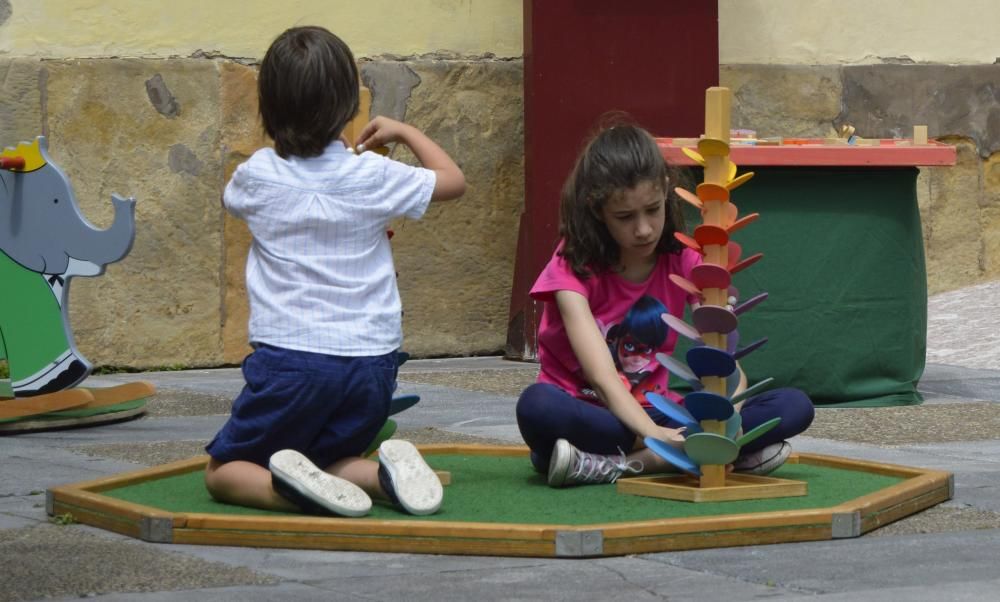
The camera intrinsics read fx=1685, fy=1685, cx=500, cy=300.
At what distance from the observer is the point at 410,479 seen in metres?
3.55

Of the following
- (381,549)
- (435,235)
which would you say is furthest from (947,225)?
(381,549)

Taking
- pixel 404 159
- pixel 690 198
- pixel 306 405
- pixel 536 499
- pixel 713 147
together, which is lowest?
pixel 536 499

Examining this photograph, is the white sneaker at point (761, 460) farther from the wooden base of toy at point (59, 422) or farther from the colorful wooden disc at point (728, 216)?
the wooden base of toy at point (59, 422)

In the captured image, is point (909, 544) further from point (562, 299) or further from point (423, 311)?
point (423, 311)

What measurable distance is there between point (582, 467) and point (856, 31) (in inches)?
219

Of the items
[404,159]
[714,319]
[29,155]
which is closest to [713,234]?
[714,319]

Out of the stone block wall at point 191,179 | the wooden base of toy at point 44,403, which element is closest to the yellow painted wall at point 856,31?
the stone block wall at point 191,179

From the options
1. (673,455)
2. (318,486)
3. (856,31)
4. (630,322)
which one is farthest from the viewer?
(856,31)

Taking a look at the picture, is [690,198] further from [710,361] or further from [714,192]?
[710,361]

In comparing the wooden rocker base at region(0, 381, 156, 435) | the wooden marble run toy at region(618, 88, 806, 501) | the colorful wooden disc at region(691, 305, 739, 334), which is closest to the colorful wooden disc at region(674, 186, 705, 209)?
the wooden marble run toy at region(618, 88, 806, 501)

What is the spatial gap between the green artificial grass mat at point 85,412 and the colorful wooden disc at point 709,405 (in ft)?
8.69

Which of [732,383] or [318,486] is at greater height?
[732,383]

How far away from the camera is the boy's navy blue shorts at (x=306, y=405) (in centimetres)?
365

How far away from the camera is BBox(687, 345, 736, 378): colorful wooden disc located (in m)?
3.65
